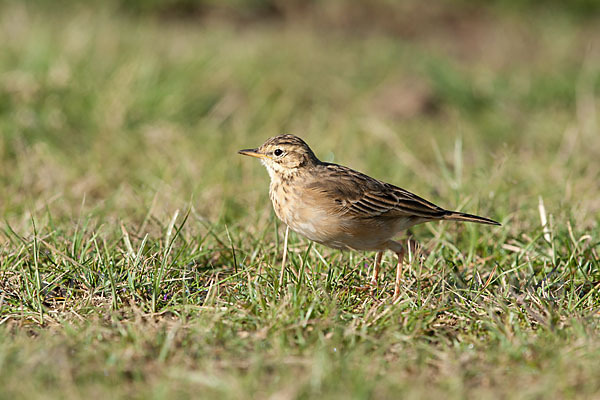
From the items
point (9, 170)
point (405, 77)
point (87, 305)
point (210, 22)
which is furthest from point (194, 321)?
point (210, 22)

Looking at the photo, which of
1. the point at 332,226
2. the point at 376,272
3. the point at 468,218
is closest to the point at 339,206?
the point at 332,226

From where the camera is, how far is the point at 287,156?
480cm

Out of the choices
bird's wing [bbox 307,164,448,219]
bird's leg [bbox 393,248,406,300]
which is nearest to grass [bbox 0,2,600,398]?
bird's leg [bbox 393,248,406,300]

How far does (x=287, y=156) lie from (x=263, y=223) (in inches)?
30.6

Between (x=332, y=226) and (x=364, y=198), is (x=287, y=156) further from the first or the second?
(x=332, y=226)

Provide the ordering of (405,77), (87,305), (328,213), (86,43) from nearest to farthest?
(87,305) < (328,213) < (86,43) < (405,77)

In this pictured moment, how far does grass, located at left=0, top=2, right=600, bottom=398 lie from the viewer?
338cm

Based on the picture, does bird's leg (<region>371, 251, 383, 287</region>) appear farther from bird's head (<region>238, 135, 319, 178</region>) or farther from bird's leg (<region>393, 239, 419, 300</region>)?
bird's head (<region>238, 135, 319, 178</region>)

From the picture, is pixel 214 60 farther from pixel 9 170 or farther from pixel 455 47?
pixel 455 47

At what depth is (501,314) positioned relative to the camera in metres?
4.08

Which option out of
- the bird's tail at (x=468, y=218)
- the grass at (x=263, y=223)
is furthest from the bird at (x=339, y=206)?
the grass at (x=263, y=223)

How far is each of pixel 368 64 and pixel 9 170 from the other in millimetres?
5346

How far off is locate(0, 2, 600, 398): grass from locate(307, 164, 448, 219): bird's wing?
1.17 ft

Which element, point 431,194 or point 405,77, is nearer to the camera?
point 431,194
